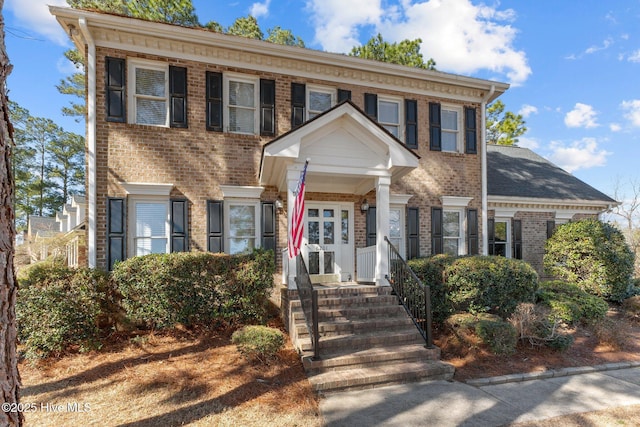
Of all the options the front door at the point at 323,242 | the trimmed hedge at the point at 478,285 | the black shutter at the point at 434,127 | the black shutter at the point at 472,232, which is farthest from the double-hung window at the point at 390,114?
the trimmed hedge at the point at 478,285

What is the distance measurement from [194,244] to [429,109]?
7544 millimetres

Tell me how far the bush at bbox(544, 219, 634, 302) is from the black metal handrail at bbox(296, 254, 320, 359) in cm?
905

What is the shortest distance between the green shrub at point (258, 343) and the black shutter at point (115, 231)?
151 inches

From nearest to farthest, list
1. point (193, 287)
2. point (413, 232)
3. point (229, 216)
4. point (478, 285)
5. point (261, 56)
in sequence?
point (193, 287), point (478, 285), point (229, 216), point (261, 56), point (413, 232)

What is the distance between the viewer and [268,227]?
8273 millimetres

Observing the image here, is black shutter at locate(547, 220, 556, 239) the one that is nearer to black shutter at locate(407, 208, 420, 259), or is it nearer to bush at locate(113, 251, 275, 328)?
black shutter at locate(407, 208, 420, 259)

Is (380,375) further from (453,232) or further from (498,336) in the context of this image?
(453,232)

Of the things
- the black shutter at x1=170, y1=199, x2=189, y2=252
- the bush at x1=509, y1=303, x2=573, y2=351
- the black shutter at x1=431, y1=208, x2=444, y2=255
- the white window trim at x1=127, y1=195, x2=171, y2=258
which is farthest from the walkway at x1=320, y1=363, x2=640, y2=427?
the white window trim at x1=127, y1=195, x2=171, y2=258

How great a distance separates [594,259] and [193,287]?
1137 cm

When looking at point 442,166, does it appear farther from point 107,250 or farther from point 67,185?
point 67,185

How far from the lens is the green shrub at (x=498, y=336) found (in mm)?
5902

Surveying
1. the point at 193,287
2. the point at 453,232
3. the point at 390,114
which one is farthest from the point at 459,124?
the point at 193,287

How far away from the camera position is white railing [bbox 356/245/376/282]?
812cm

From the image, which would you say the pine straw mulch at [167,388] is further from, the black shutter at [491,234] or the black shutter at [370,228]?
the black shutter at [491,234]
